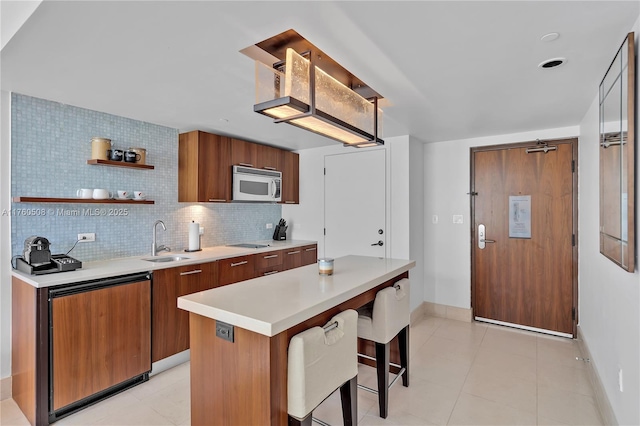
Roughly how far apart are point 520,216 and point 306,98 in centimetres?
315

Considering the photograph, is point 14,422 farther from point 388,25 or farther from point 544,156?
point 544,156

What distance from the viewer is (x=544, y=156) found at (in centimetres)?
365

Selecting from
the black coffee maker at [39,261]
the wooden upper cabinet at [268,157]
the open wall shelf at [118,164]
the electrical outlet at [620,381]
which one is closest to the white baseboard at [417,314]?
the electrical outlet at [620,381]

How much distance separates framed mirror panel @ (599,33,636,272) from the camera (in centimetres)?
155

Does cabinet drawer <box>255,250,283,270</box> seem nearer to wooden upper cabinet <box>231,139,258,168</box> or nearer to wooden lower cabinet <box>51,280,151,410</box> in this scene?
wooden upper cabinet <box>231,139,258,168</box>

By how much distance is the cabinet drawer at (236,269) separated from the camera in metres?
3.28

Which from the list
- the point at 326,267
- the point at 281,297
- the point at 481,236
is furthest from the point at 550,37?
the point at 481,236

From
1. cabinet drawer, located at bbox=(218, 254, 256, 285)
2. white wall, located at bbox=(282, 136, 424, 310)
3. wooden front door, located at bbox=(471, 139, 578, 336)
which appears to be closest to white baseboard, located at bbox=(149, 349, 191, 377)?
cabinet drawer, located at bbox=(218, 254, 256, 285)

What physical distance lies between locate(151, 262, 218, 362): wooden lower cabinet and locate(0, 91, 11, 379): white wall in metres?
0.97

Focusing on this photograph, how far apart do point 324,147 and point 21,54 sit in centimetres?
320

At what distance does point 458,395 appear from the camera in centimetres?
247

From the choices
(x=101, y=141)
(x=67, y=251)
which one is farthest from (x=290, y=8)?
(x=67, y=251)

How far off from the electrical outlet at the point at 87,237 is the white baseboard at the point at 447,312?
3685 mm

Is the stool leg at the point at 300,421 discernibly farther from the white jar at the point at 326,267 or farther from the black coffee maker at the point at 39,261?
the black coffee maker at the point at 39,261
